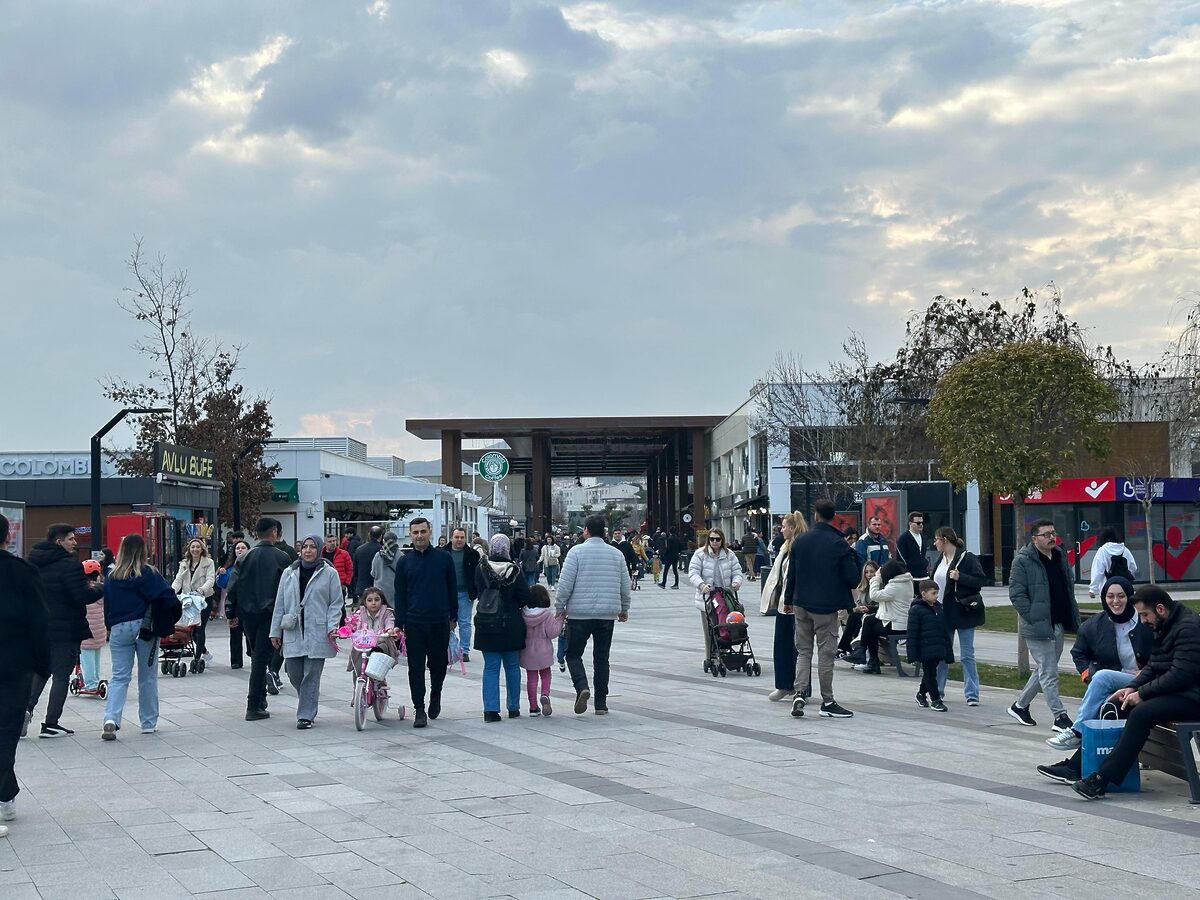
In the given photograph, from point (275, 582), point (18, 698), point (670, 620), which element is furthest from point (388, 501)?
point (18, 698)

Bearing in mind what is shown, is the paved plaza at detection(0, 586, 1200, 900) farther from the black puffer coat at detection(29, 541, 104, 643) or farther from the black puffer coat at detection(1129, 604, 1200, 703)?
the black puffer coat at detection(29, 541, 104, 643)

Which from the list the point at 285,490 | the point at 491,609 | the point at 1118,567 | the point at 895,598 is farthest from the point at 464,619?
the point at 285,490

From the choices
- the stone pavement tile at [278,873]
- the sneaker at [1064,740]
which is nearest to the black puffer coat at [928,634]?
the sneaker at [1064,740]

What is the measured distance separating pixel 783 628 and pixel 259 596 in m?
5.03

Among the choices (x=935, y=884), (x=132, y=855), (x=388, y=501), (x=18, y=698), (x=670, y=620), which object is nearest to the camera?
(x=935, y=884)

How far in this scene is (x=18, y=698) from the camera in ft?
24.2

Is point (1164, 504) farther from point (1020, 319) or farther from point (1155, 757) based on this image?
point (1155, 757)

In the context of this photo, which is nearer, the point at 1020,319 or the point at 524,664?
the point at 524,664

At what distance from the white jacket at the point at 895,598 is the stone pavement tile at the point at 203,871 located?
9.52 m

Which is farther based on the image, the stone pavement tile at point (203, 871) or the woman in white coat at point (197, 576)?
the woman in white coat at point (197, 576)

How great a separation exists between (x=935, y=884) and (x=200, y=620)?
11.6m

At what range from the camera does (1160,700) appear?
7.95m

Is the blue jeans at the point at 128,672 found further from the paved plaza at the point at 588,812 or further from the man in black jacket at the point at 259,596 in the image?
the man in black jacket at the point at 259,596

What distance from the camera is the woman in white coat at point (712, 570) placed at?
15.1 metres
